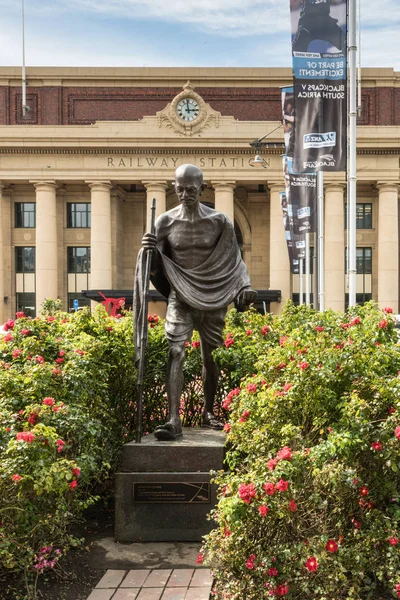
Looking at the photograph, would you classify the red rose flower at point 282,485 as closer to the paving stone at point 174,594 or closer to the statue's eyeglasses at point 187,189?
the paving stone at point 174,594

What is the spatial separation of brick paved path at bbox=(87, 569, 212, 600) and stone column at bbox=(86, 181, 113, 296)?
39057 millimetres

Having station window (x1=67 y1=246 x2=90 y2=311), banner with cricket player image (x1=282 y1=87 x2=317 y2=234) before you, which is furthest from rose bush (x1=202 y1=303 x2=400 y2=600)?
station window (x1=67 y1=246 x2=90 y2=311)

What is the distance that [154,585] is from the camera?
4.82 metres

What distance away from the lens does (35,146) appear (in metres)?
44.5

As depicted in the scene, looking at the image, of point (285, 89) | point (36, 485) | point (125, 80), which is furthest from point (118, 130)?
point (36, 485)

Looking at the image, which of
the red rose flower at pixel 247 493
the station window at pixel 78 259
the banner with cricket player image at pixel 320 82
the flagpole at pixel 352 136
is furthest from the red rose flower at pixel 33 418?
the station window at pixel 78 259

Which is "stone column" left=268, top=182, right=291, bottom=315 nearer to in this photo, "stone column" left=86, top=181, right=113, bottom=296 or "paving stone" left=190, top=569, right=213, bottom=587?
"stone column" left=86, top=181, right=113, bottom=296

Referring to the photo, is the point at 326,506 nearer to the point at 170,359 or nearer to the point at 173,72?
the point at 170,359

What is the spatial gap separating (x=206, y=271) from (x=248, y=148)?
39285 millimetres

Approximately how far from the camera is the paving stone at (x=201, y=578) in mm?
4828

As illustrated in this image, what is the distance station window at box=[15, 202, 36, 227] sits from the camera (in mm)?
47906

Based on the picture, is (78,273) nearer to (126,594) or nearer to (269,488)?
(126,594)

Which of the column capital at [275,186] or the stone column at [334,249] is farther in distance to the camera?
the column capital at [275,186]

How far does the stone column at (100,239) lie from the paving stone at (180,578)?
39062 mm
